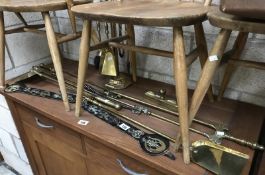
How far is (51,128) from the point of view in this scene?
932mm

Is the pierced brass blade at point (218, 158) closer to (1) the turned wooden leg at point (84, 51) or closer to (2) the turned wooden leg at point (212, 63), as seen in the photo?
(2) the turned wooden leg at point (212, 63)

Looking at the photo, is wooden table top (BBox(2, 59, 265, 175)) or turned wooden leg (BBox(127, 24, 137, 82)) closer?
wooden table top (BBox(2, 59, 265, 175))

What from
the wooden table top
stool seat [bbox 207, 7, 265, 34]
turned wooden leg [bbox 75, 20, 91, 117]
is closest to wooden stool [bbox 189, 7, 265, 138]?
stool seat [bbox 207, 7, 265, 34]

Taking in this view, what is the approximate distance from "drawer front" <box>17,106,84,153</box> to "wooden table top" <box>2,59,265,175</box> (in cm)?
5

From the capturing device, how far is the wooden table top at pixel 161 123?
63cm

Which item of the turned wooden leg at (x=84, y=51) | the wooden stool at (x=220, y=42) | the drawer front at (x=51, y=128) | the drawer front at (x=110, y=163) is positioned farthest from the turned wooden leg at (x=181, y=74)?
the drawer front at (x=51, y=128)

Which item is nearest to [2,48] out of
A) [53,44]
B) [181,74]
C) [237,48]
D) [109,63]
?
[53,44]

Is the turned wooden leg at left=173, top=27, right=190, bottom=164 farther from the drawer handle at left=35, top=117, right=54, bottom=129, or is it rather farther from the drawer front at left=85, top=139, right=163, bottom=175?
the drawer handle at left=35, top=117, right=54, bottom=129

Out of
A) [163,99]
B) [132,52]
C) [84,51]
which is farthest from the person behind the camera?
[132,52]

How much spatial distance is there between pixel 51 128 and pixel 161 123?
0.45m

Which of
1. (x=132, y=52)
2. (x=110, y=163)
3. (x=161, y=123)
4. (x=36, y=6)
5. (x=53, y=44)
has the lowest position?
(x=110, y=163)

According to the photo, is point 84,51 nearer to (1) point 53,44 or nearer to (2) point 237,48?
(1) point 53,44

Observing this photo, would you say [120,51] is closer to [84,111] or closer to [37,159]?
[84,111]

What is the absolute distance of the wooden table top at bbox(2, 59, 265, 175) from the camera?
625 mm
